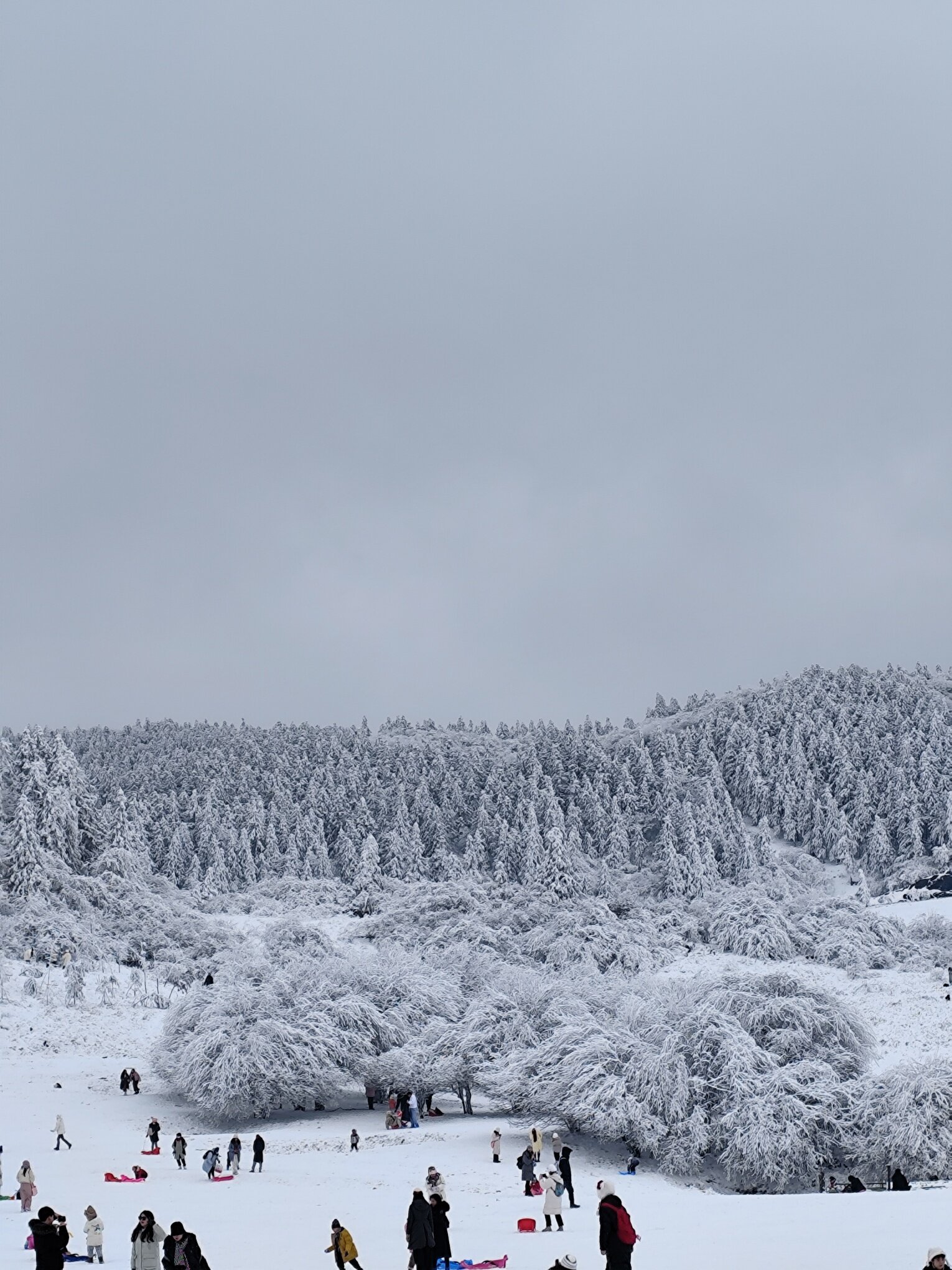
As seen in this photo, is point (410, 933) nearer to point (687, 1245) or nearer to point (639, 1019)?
point (639, 1019)

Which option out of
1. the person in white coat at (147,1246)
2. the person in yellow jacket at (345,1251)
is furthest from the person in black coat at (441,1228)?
the person in white coat at (147,1246)

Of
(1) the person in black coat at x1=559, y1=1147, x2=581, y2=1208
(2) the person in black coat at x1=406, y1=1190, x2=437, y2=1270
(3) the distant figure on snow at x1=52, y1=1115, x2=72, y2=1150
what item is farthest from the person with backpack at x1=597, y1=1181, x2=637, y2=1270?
(3) the distant figure on snow at x1=52, y1=1115, x2=72, y2=1150

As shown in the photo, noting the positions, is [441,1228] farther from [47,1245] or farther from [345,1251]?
[47,1245]

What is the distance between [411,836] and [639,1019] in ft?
273

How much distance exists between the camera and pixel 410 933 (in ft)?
262

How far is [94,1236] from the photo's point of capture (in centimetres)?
1797

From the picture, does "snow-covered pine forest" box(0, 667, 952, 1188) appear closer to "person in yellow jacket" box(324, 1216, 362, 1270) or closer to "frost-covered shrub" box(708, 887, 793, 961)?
"frost-covered shrub" box(708, 887, 793, 961)

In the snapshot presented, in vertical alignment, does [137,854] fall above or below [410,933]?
above

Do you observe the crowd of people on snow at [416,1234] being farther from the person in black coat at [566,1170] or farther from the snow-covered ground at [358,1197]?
the snow-covered ground at [358,1197]

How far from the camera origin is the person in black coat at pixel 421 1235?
1431cm

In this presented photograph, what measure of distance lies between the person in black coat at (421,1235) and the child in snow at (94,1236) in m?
6.33

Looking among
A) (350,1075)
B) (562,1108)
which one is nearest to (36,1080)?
(350,1075)

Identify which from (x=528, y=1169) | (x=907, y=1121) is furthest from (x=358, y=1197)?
(x=907, y=1121)

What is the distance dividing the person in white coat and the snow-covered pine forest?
66.8ft
